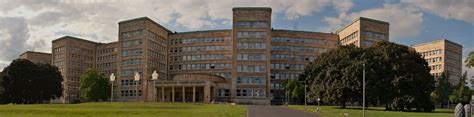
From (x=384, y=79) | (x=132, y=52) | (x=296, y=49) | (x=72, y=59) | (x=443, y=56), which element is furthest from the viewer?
(x=72, y=59)

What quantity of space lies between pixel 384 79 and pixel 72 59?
12418 centimetres

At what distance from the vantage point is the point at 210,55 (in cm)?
14700

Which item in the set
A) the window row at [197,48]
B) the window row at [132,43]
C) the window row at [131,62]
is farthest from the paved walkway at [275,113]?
the window row at [132,43]

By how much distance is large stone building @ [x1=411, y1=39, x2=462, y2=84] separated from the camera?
169000mm

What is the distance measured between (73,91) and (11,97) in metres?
62.5

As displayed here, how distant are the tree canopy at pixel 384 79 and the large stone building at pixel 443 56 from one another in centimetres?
9525

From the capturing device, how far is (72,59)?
173 m

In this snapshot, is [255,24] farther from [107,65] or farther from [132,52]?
[107,65]

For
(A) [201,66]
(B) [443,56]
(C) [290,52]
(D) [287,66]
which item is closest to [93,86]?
(A) [201,66]

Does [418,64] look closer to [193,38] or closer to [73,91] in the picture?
[193,38]

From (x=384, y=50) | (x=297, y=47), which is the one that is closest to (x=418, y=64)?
(x=384, y=50)

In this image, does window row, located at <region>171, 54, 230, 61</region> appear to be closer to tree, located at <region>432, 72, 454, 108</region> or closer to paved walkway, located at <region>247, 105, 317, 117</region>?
tree, located at <region>432, 72, 454, 108</region>

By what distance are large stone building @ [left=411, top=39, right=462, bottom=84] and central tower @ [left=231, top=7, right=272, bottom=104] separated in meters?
67.8

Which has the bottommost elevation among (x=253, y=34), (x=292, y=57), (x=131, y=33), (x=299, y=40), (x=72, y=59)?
(x=72, y=59)
